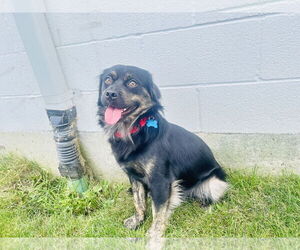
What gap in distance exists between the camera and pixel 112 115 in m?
1.67

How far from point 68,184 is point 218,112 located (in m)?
1.42

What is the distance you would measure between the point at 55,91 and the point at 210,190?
1.41 meters

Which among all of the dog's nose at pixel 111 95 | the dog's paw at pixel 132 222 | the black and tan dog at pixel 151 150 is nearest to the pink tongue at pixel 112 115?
the black and tan dog at pixel 151 150

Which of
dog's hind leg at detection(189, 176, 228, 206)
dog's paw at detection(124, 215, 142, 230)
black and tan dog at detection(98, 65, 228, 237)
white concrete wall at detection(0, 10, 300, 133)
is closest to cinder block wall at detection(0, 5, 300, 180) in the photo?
white concrete wall at detection(0, 10, 300, 133)

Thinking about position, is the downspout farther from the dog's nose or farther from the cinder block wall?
the dog's nose

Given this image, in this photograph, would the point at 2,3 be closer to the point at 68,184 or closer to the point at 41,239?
the point at 68,184

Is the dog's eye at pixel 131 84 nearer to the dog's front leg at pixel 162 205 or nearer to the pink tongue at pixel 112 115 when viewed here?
the pink tongue at pixel 112 115

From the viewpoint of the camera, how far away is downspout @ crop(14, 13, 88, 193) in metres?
1.83

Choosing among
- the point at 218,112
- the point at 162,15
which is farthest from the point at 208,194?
the point at 162,15

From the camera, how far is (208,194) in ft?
6.52

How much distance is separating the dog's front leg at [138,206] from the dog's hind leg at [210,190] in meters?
0.38

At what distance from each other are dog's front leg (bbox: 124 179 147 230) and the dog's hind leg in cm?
38

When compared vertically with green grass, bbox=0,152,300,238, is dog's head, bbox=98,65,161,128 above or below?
above

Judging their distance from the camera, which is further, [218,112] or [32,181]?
[32,181]
